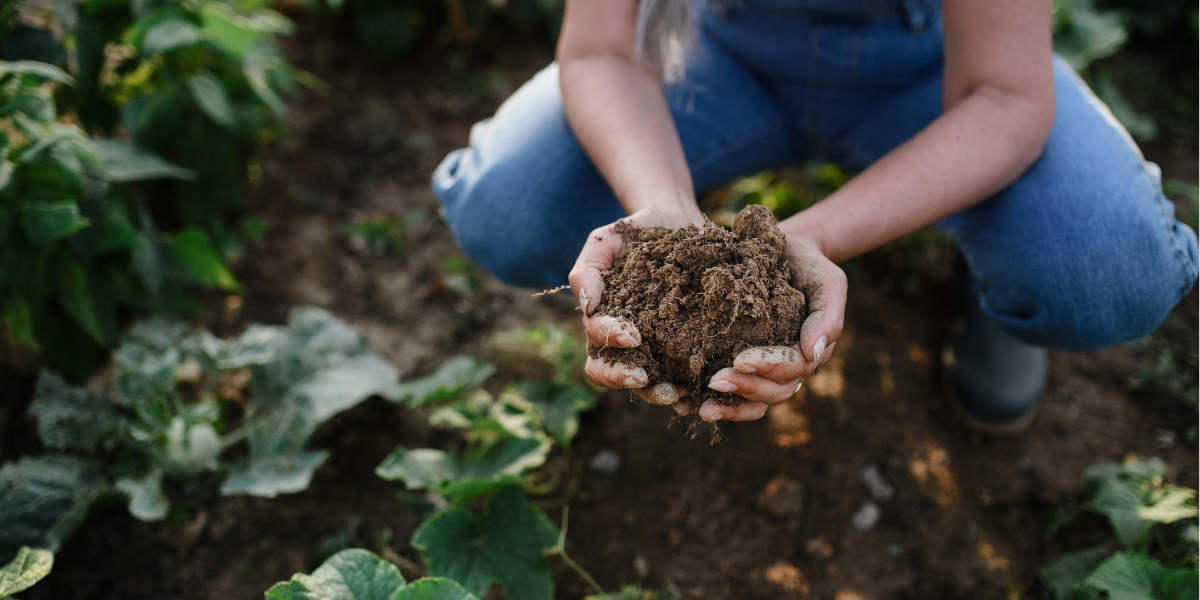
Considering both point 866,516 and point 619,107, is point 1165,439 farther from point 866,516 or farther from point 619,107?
point 619,107

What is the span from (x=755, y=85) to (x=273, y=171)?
7.12ft

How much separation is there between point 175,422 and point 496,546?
0.97 m

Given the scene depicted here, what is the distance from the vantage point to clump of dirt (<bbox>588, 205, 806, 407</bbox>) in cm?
132

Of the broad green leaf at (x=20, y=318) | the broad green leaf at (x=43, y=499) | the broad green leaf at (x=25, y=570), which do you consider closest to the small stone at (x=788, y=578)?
the broad green leaf at (x=25, y=570)

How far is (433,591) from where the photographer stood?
1.33 m

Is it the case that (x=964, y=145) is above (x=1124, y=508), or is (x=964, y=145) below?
above

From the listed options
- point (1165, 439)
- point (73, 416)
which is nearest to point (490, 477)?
point (73, 416)

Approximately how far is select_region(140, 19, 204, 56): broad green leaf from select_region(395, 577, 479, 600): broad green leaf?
179 centimetres

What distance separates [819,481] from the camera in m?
2.03

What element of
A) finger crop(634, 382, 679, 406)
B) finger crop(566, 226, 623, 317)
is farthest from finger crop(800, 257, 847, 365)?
Result: finger crop(566, 226, 623, 317)

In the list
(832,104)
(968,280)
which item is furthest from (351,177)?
(968,280)

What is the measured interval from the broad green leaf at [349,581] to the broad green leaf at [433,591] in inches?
1.1

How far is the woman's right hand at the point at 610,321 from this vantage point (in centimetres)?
130

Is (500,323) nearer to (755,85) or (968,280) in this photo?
(755,85)
